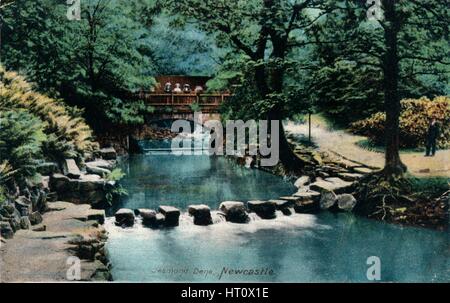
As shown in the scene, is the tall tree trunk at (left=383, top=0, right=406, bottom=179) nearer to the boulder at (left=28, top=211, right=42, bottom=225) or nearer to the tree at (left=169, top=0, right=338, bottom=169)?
the tree at (left=169, top=0, right=338, bottom=169)

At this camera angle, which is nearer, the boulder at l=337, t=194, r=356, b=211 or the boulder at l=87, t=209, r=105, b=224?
the boulder at l=87, t=209, r=105, b=224

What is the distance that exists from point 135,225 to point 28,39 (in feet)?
12.2

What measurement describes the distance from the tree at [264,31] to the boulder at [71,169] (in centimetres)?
346

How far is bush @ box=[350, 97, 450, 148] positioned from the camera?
30.0 ft

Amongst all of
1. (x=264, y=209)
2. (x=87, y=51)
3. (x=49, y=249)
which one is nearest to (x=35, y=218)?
(x=49, y=249)

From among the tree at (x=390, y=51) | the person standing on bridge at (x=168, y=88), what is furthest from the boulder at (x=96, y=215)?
the tree at (x=390, y=51)

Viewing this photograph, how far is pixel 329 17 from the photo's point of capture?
9398 millimetres

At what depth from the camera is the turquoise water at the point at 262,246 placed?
7730 millimetres

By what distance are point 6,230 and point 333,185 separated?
5.52 metres

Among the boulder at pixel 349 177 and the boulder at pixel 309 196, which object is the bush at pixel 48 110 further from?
the boulder at pixel 349 177

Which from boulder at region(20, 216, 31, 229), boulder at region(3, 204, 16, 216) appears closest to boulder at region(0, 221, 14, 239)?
boulder at region(3, 204, 16, 216)

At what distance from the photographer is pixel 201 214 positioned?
31.0 feet

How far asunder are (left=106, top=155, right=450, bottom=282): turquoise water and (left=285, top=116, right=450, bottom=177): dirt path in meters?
1.01

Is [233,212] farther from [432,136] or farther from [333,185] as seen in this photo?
[432,136]
